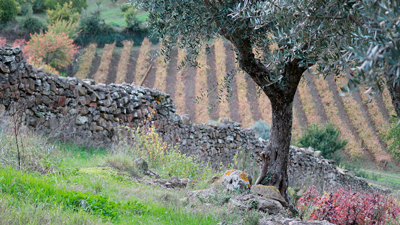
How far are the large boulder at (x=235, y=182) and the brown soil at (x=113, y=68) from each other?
21050 mm

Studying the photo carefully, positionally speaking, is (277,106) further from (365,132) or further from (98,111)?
(365,132)

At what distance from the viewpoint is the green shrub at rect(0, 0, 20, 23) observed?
22312 millimetres

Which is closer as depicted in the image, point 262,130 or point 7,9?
point 262,130

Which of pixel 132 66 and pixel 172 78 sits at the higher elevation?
pixel 132 66

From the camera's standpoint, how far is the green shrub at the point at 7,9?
73.2 ft

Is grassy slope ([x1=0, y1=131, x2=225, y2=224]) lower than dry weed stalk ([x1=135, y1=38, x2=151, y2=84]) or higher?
lower

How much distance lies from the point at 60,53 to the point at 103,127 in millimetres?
15860

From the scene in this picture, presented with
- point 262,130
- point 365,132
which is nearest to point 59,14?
point 262,130

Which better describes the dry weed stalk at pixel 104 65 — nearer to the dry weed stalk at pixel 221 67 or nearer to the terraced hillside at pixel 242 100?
the terraced hillside at pixel 242 100

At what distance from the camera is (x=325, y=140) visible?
53.3 ft

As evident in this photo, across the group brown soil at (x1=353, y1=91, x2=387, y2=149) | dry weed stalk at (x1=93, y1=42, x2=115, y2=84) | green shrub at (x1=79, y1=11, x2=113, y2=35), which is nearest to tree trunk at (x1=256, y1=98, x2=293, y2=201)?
brown soil at (x1=353, y1=91, x2=387, y2=149)

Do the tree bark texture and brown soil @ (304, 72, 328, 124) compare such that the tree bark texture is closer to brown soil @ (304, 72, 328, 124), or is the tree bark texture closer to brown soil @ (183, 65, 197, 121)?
brown soil @ (183, 65, 197, 121)

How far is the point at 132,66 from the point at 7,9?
423 inches

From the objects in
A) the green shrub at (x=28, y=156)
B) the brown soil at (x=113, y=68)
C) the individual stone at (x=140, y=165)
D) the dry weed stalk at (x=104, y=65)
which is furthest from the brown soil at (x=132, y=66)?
the green shrub at (x=28, y=156)
